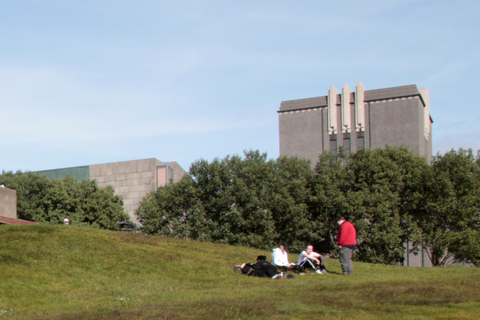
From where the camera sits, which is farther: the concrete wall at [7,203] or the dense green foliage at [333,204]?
the dense green foliage at [333,204]

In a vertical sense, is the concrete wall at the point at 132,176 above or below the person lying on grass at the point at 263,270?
above

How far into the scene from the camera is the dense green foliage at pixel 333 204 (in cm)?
4906

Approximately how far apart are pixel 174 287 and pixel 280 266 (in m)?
5.63

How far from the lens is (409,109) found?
9256 centimetres

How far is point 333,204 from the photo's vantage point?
Result: 51.5 meters

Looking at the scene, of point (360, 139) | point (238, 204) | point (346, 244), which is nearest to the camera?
point (346, 244)

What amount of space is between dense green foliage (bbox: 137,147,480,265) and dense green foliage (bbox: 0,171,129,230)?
11106 millimetres

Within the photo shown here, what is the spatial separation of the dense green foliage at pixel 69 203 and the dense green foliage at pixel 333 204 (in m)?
11.1

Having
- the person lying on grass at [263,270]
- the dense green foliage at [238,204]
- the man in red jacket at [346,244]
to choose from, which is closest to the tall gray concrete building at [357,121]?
the dense green foliage at [238,204]

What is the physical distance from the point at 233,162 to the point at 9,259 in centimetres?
3744

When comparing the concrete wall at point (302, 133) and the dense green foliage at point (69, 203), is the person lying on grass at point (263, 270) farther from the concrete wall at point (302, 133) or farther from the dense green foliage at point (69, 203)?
the concrete wall at point (302, 133)

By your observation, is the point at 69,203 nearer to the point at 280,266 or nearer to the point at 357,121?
the point at 280,266

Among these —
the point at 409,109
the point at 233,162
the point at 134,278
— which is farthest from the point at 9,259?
the point at 409,109

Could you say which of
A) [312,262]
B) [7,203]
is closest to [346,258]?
[312,262]
